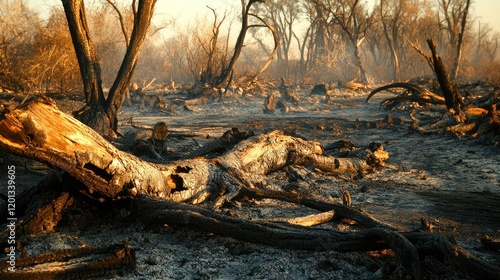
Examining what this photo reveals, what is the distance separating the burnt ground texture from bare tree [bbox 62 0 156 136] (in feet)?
4.07

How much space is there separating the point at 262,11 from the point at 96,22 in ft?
78.5

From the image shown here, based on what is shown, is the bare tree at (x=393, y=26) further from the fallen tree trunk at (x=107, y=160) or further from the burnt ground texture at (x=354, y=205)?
the fallen tree trunk at (x=107, y=160)

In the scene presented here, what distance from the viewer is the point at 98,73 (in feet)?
26.9

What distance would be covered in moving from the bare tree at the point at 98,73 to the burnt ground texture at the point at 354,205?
1.24 m

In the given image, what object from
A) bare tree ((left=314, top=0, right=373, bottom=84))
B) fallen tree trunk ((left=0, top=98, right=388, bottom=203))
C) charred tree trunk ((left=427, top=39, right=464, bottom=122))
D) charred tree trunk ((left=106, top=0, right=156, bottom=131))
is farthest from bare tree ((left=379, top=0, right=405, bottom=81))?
fallen tree trunk ((left=0, top=98, right=388, bottom=203))

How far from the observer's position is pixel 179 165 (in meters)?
4.41

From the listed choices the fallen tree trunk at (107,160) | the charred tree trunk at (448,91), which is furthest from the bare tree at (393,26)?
the fallen tree trunk at (107,160)

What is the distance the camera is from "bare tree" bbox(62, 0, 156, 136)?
7.84 meters

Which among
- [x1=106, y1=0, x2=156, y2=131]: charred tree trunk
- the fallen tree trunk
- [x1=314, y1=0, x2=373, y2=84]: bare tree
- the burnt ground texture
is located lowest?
the burnt ground texture

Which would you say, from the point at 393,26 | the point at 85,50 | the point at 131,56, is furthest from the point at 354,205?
the point at 393,26

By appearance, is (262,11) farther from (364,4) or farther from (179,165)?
(179,165)

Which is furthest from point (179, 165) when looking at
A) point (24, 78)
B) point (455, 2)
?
point (455, 2)

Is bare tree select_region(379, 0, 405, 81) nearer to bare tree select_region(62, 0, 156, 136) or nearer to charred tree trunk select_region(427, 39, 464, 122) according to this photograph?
charred tree trunk select_region(427, 39, 464, 122)

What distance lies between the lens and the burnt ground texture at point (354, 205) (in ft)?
9.70
